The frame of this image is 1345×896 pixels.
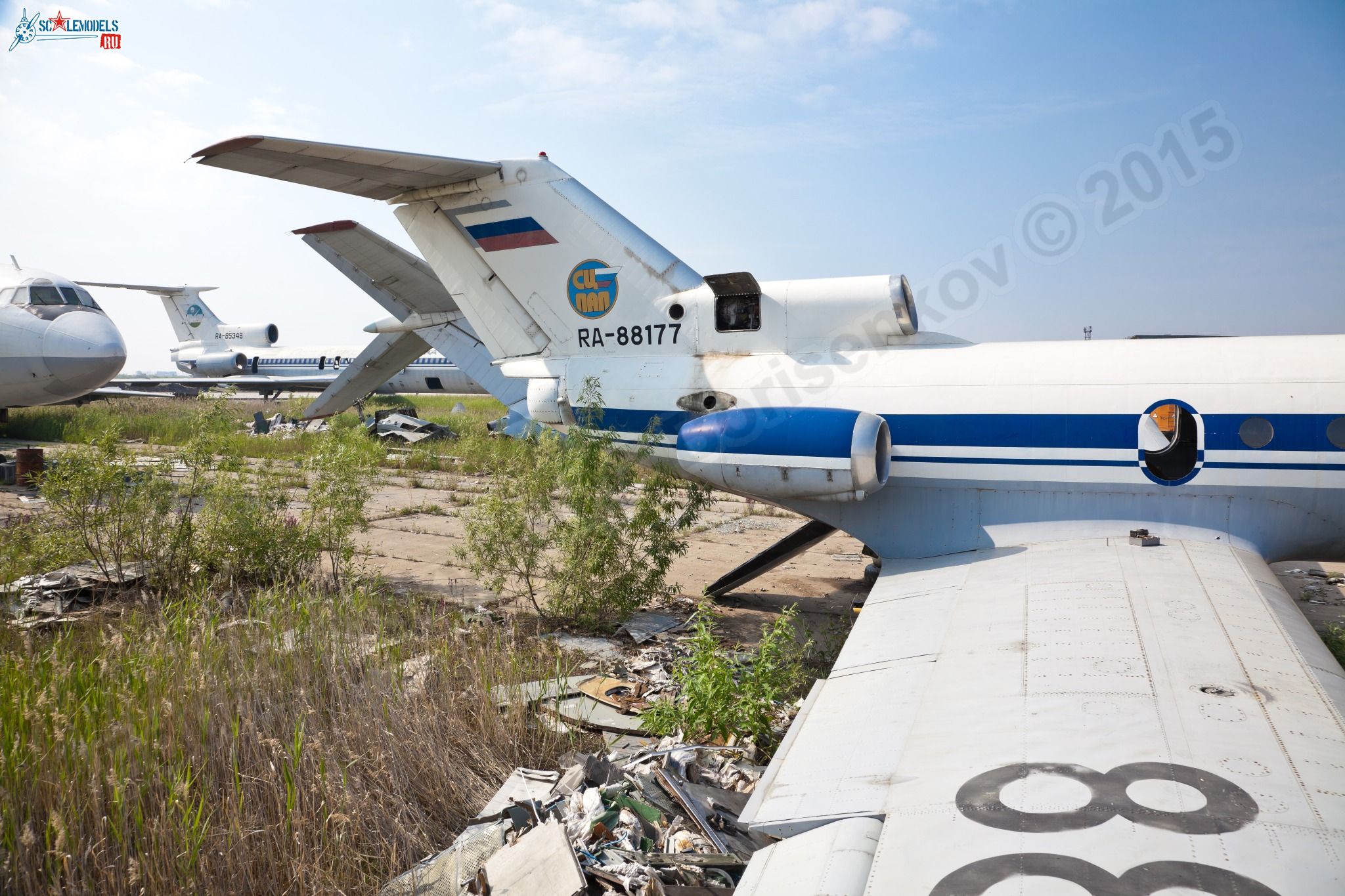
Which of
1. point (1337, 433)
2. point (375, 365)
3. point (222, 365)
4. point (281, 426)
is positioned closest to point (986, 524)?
point (1337, 433)

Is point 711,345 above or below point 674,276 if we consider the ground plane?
below

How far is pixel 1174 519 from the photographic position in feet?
18.7

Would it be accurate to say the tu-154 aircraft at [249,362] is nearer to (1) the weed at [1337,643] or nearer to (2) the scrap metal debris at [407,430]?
(2) the scrap metal debris at [407,430]

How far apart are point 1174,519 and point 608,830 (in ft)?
14.8

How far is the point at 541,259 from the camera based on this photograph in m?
7.95

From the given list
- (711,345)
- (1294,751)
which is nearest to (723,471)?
(711,345)

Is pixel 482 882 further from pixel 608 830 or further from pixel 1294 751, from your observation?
pixel 1294 751

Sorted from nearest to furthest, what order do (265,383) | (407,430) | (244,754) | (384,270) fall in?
1. (244,754)
2. (384,270)
3. (407,430)
4. (265,383)

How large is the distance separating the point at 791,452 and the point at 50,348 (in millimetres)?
13540

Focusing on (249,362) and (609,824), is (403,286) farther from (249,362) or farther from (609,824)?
(249,362)

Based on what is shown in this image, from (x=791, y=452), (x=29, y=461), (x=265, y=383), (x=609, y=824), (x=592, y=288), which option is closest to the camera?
(x=609, y=824)

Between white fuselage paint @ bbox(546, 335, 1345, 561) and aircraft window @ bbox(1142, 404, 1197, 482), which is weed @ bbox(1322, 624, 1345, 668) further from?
aircraft window @ bbox(1142, 404, 1197, 482)

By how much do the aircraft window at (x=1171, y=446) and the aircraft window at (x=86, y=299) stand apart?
16.6 m

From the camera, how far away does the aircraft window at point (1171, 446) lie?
568cm
